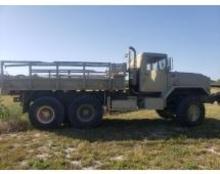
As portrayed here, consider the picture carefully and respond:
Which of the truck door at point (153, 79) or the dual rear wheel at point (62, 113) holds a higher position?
the truck door at point (153, 79)

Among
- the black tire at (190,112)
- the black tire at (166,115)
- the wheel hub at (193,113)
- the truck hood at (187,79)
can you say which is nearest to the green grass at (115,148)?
the black tire at (190,112)

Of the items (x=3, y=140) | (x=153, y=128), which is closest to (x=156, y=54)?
(x=153, y=128)

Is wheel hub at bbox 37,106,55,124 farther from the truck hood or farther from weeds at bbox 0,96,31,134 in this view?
the truck hood

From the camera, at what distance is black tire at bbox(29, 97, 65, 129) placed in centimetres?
1359

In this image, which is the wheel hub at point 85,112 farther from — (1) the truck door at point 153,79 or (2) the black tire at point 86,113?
(1) the truck door at point 153,79

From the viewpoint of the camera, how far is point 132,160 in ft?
28.9

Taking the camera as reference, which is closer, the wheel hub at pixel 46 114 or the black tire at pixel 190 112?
the wheel hub at pixel 46 114

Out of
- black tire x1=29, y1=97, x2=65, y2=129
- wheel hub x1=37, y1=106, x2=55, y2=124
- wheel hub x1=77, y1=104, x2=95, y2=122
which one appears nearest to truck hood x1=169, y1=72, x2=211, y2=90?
wheel hub x1=77, y1=104, x2=95, y2=122

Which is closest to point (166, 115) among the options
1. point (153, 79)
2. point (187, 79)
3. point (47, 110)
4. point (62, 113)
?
point (187, 79)

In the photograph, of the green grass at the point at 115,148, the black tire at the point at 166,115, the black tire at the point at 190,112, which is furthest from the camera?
the black tire at the point at 166,115

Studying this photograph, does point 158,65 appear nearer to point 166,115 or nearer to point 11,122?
point 166,115

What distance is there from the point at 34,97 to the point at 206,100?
21.0 ft

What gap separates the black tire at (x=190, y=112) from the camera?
47.7ft

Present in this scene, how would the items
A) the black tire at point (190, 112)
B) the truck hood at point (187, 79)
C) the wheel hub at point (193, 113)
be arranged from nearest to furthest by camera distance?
the black tire at point (190, 112) → the wheel hub at point (193, 113) → the truck hood at point (187, 79)
